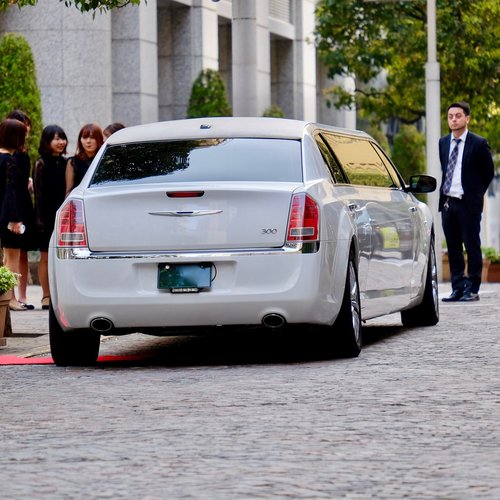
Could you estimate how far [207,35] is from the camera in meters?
33.2

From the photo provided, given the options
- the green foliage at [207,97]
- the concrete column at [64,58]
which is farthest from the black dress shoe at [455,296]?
the green foliage at [207,97]

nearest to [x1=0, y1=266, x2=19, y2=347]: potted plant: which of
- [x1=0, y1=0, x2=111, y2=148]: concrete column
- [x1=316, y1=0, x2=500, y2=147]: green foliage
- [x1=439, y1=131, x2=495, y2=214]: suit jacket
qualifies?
[x1=439, y1=131, x2=495, y2=214]: suit jacket

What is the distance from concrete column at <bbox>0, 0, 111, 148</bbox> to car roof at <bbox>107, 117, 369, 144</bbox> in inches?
691

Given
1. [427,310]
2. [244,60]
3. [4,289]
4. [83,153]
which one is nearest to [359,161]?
[427,310]

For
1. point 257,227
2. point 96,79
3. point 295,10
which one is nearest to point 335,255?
point 257,227

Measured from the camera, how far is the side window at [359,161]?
40.0 ft

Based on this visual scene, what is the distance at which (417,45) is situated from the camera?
97.7 ft

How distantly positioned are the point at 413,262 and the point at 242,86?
5.14m

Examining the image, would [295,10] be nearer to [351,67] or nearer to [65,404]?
[351,67]

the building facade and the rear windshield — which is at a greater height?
the building facade

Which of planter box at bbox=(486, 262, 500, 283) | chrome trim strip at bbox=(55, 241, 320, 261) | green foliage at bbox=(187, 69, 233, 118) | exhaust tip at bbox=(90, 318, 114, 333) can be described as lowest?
planter box at bbox=(486, 262, 500, 283)

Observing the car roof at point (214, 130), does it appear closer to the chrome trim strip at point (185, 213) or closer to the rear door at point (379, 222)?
the rear door at point (379, 222)

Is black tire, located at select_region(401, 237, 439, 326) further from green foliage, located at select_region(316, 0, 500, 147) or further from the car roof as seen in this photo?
green foliage, located at select_region(316, 0, 500, 147)

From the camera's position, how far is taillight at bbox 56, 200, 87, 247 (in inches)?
423
